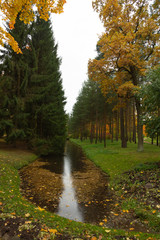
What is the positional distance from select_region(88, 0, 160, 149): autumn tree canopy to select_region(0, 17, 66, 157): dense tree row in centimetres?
722

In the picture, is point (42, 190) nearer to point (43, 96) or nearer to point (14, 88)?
point (43, 96)

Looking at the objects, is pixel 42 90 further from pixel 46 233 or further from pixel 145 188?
pixel 46 233

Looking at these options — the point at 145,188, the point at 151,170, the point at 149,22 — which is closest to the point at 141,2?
the point at 149,22

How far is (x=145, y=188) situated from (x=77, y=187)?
351 cm

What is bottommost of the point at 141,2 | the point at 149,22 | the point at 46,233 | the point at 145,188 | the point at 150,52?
the point at 145,188

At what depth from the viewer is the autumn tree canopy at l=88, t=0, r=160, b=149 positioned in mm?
12766

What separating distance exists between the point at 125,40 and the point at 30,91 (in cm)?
1210

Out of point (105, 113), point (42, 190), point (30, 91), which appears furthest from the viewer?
point (105, 113)

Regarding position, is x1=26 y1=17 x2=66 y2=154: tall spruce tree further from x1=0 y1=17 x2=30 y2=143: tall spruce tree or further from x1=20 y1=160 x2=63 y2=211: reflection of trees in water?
x1=20 y1=160 x2=63 y2=211: reflection of trees in water

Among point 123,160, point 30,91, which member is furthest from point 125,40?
point 30,91

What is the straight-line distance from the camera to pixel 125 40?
12570 millimetres

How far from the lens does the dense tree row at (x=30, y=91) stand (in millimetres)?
16094

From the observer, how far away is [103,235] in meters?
3.40

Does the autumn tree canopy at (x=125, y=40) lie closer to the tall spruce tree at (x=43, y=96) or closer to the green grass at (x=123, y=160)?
the green grass at (x=123, y=160)
